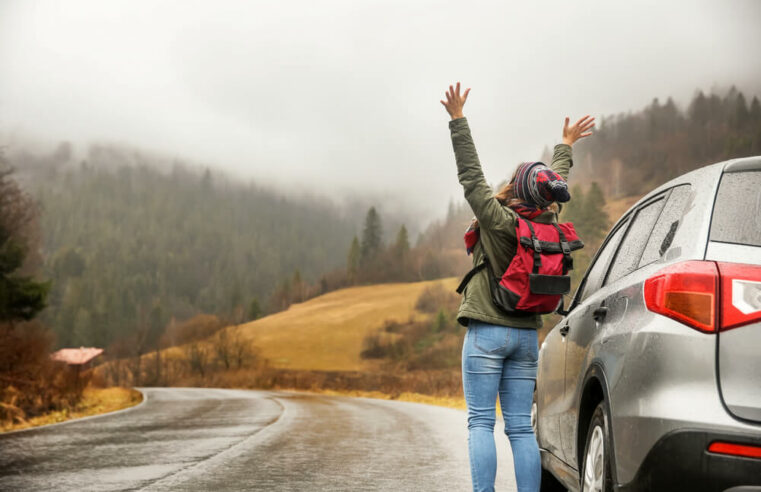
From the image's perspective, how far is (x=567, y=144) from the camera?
495 cm

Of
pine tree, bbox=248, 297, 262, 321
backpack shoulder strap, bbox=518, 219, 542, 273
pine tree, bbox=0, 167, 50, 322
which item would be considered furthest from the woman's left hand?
pine tree, bbox=248, 297, 262, 321

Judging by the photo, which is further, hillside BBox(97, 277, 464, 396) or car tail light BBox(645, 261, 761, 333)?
hillside BBox(97, 277, 464, 396)

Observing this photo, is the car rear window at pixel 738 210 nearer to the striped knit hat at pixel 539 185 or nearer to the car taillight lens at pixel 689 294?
the car taillight lens at pixel 689 294

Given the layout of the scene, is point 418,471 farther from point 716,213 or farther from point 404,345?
point 404,345

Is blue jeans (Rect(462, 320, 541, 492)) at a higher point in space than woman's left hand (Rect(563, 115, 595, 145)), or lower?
lower

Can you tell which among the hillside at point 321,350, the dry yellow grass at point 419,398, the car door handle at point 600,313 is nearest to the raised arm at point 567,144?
the car door handle at point 600,313

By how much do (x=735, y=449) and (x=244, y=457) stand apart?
747 cm

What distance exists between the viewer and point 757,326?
2.56 meters

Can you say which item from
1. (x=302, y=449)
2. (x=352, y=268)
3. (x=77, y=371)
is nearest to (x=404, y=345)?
(x=352, y=268)

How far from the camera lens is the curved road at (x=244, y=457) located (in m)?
7.04

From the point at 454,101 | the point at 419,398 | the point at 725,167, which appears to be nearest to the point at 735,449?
the point at 725,167

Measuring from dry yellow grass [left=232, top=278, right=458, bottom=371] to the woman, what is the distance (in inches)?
4102

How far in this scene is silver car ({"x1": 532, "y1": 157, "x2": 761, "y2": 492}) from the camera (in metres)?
2.51

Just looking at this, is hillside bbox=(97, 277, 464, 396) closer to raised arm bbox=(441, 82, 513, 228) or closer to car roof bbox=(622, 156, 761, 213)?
raised arm bbox=(441, 82, 513, 228)
